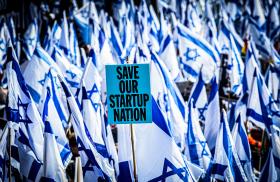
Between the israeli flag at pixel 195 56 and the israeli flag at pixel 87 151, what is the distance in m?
5.88

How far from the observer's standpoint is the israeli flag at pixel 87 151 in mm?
7215

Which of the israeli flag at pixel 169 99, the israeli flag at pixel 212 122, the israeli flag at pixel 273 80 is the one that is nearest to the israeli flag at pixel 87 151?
the israeli flag at pixel 169 99

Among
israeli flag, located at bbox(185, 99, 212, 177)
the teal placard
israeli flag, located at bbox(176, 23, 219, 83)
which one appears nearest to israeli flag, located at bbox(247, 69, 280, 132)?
israeli flag, located at bbox(185, 99, 212, 177)

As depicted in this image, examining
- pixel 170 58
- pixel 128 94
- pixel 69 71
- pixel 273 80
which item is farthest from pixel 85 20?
pixel 128 94

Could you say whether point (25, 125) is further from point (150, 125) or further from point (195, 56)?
point (195, 56)

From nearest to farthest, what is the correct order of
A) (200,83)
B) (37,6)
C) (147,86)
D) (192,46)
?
(147,86) < (200,83) < (192,46) < (37,6)

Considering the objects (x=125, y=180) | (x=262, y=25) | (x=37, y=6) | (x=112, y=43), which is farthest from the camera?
(x=37, y=6)

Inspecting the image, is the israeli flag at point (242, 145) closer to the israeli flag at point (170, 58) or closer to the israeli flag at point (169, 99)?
the israeli flag at point (169, 99)

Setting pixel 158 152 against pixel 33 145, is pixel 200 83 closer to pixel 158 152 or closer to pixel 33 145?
pixel 158 152

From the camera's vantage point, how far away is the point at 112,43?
49.1 ft

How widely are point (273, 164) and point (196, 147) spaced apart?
1.39 metres

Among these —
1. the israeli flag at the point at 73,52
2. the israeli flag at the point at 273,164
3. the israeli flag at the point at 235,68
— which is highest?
the israeli flag at the point at 73,52

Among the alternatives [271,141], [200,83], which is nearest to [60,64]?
[200,83]

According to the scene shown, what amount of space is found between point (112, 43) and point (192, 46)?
11.2 ft
